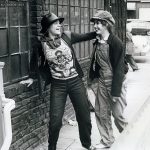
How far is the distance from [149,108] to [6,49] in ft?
13.8

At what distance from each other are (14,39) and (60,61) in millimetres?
728

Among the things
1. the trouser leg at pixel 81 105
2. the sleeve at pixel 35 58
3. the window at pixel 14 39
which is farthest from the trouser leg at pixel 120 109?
the window at pixel 14 39

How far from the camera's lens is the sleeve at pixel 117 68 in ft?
20.4

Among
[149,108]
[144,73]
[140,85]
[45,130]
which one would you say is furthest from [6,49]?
[144,73]

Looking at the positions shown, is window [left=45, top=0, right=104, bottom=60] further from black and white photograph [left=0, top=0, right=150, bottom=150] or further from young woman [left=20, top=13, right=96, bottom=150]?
young woman [left=20, top=13, right=96, bottom=150]

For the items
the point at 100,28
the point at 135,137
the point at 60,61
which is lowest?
the point at 135,137

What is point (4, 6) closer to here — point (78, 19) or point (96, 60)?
point (96, 60)

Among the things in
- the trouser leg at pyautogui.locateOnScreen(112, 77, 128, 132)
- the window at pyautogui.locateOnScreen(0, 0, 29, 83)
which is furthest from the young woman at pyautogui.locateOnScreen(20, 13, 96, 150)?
the trouser leg at pyautogui.locateOnScreen(112, 77, 128, 132)

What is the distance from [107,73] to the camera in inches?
251

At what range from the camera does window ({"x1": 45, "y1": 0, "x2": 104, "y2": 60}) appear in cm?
788

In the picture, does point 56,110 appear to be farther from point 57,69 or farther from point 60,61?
point 60,61

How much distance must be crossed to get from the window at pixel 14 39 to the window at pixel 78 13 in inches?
35.3

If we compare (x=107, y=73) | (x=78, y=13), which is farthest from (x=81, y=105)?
(x=78, y=13)

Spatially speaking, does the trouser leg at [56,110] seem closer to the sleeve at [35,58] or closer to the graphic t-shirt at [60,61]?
the graphic t-shirt at [60,61]
